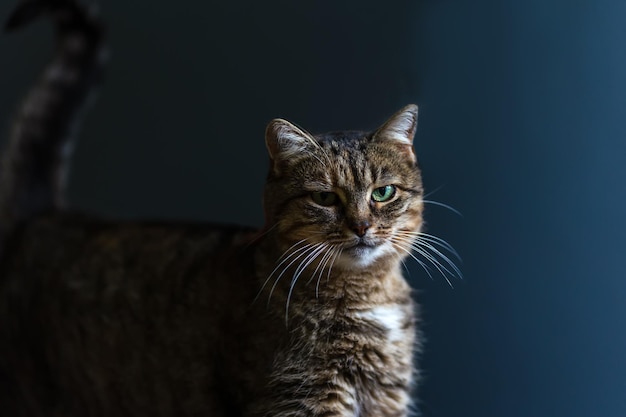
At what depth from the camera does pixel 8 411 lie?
1579 mm

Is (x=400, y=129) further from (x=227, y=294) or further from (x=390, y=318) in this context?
(x=227, y=294)

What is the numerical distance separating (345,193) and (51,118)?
3.13 ft

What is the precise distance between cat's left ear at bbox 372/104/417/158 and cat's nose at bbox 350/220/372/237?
0.54ft

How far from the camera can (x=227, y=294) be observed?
1.21 meters

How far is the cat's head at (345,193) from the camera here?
105cm

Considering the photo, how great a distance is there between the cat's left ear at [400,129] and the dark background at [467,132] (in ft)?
0.94

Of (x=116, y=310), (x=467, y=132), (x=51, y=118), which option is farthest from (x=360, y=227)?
(x=51, y=118)

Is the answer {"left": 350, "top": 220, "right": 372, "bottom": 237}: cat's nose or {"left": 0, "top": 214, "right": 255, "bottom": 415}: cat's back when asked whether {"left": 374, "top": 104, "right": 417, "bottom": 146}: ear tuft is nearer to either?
{"left": 350, "top": 220, "right": 372, "bottom": 237}: cat's nose

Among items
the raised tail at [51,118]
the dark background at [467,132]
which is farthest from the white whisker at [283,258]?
the raised tail at [51,118]

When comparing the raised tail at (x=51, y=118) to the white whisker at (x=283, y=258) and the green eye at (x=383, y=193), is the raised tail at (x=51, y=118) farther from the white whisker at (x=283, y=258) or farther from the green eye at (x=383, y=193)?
the green eye at (x=383, y=193)

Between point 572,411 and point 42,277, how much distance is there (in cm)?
115

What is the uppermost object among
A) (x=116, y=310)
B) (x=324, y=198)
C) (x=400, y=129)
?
(x=400, y=129)

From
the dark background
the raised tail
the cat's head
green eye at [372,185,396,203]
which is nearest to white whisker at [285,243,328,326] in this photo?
the cat's head

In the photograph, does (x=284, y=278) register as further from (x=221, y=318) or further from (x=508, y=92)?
(x=508, y=92)
